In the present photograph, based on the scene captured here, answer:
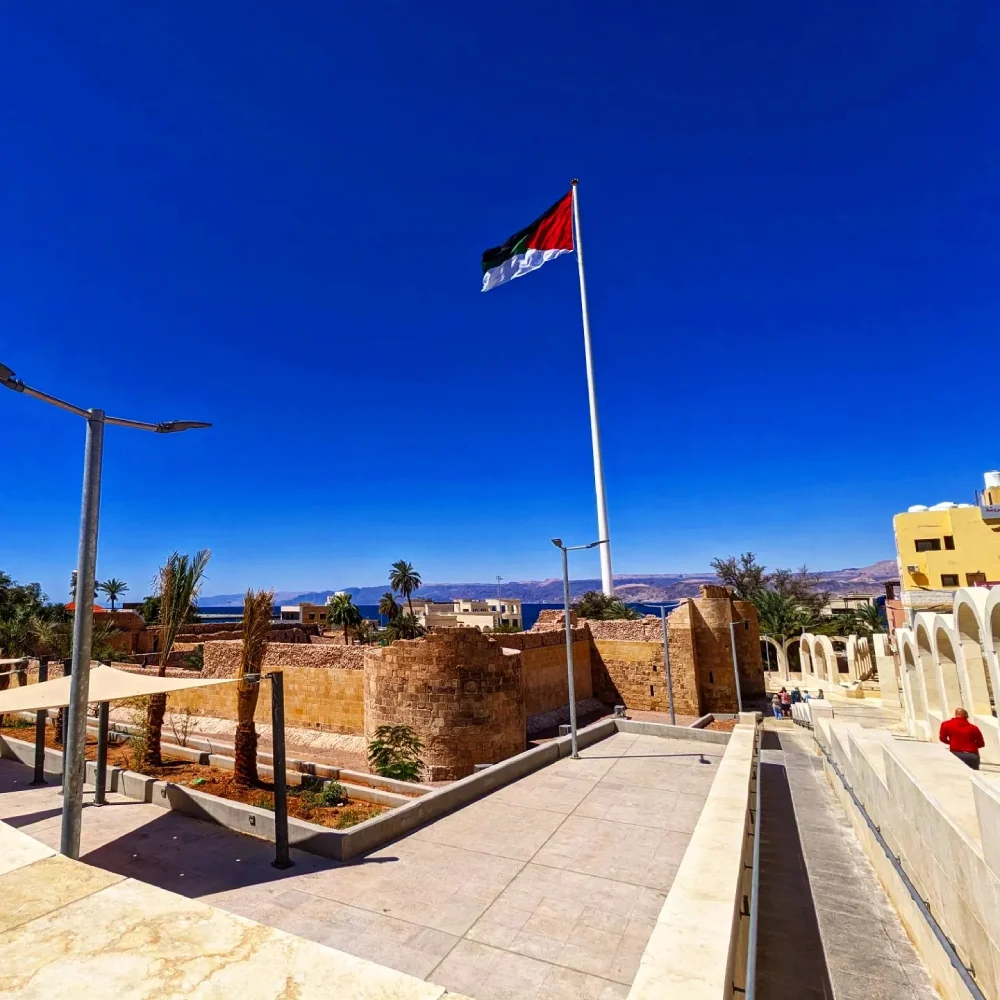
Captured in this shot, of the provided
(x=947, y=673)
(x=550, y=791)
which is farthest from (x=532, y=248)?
(x=550, y=791)

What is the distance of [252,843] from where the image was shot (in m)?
9.05

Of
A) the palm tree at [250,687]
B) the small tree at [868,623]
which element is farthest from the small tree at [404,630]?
the small tree at [868,623]

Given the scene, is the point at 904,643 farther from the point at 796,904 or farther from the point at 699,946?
the point at 699,946

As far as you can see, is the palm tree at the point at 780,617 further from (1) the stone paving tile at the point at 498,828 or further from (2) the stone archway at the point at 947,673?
(1) the stone paving tile at the point at 498,828

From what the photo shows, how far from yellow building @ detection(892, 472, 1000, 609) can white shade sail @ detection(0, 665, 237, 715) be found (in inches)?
1869

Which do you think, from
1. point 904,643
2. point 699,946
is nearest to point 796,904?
point 699,946

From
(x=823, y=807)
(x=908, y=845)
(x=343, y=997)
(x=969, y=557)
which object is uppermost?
(x=969, y=557)

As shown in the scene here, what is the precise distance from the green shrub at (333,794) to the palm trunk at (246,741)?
193cm

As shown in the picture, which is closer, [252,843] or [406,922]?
[406,922]

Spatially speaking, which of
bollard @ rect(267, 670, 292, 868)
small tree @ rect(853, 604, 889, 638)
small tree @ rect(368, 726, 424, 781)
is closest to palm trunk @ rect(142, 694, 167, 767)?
small tree @ rect(368, 726, 424, 781)

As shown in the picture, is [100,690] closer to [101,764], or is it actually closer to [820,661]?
[101,764]

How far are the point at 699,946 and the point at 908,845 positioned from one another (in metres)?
3.45

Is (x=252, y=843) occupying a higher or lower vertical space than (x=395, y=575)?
lower

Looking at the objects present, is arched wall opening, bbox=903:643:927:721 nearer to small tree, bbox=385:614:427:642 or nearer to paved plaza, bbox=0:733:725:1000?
paved plaza, bbox=0:733:725:1000
